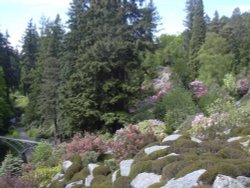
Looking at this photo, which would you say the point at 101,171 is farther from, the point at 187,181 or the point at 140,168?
the point at 187,181

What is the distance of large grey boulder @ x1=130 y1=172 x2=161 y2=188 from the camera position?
29.1 ft

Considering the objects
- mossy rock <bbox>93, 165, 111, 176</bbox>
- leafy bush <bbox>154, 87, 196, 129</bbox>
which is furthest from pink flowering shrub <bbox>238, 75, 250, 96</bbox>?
mossy rock <bbox>93, 165, 111, 176</bbox>

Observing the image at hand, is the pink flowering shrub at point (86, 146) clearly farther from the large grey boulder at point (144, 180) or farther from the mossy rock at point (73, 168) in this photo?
the large grey boulder at point (144, 180)

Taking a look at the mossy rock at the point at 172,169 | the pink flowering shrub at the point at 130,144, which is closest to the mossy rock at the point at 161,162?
the mossy rock at the point at 172,169

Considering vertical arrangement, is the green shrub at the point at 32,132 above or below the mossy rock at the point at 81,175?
below

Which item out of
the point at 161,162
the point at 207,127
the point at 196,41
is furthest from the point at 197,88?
the point at 161,162

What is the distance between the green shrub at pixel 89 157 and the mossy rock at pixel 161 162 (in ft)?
15.5

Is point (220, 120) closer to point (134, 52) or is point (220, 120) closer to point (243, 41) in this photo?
point (134, 52)

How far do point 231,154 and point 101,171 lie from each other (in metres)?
4.02

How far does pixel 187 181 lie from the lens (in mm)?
7531

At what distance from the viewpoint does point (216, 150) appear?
31.4 ft

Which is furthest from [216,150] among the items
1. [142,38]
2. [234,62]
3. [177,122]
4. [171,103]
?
[234,62]

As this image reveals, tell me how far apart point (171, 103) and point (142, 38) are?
Answer: 4.67 metres

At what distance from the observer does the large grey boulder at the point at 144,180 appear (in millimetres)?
8859
